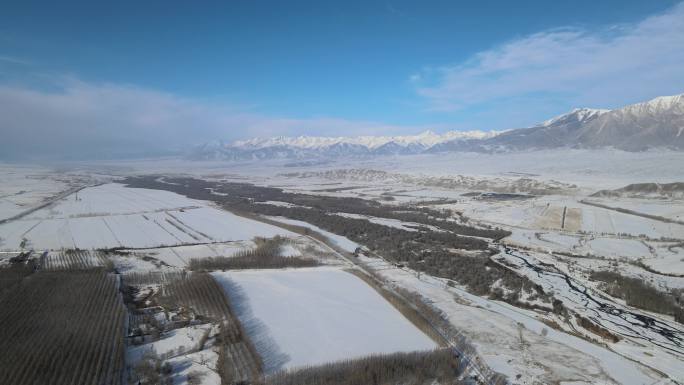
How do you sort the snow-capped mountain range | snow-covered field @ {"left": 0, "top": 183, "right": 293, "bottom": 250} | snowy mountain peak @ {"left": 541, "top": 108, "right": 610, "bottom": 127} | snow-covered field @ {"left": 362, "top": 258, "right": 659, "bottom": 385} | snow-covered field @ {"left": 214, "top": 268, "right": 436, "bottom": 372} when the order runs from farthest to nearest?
snowy mountain peak @ {"left": 541, "top": 108, "right": 610, "bottom": 127}, the snow-capped mountain range, snow-covered field @ {"left": 0, "top": 183, "right": 293, "bottom": 250}, snow-covered field @ {"left": 214, "top": 268, "right": 436, "bottom": 372}, snow-covered field @ {"left": 362, "top": 258, "right": 659, "bottom": 385}

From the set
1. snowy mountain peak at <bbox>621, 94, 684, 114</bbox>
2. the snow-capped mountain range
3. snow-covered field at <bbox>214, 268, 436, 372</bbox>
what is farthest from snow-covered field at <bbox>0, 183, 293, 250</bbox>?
snowy mountain peak at <bbox>621, 94, 684, 114</bbox>

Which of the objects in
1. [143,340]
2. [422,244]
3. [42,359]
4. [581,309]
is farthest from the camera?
[422,244]

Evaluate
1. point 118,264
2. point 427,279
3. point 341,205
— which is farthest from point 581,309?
point 341,205

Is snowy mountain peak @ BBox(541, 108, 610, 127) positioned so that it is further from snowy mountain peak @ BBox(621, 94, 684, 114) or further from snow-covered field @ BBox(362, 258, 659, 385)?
snow-covered field @ BBox(362, 258, 659, 385)

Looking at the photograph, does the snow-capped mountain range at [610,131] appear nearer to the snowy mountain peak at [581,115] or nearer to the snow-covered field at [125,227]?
the snowy mountain peak at [581,115]

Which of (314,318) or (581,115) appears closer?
(314,318)

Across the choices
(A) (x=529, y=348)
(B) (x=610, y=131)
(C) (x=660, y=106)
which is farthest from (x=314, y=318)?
(C) (x=660, y=106)

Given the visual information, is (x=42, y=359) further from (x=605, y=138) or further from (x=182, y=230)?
(x=605, y=138)

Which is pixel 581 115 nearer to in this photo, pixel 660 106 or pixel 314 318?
pixel 660 106
